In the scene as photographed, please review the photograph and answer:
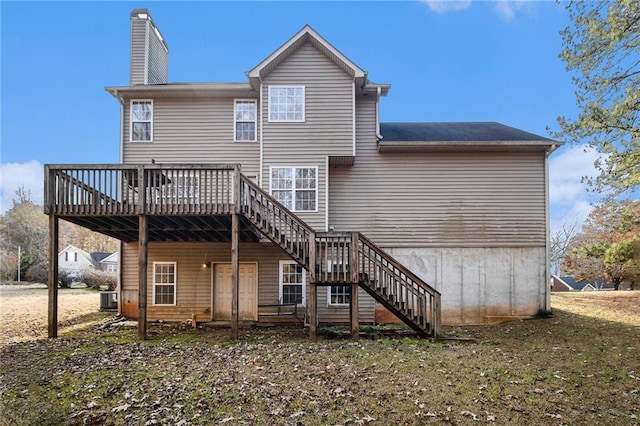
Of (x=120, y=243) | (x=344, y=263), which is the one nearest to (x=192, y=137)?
(x=120, y=243)

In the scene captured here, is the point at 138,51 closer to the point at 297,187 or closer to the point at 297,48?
the point at 297,48

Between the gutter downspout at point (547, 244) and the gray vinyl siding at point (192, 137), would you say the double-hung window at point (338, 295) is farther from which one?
the gutter downspout at point (547, 244)

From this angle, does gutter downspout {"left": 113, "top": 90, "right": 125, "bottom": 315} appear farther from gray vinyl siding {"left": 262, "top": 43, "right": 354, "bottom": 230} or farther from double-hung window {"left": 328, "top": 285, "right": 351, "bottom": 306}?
double-hung window {"left": 328, "top": 285, "right": 351, "bottom": 306}

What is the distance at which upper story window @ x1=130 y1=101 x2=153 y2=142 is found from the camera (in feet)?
46.9

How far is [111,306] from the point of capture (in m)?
17.0

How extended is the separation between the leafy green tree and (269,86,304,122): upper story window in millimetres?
7939

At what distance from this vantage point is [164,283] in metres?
14.3

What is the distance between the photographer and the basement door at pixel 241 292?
46.3 feet

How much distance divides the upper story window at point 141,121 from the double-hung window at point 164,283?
4.71 m

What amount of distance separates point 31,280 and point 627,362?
155 ft

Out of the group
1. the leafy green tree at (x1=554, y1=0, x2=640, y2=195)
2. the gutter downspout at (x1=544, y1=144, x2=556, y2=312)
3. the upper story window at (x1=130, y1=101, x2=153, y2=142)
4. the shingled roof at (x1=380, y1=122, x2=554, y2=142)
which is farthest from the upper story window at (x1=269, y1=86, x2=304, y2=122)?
the gutter downspout at (x1=544, y1=144, x2=556, y2=312)

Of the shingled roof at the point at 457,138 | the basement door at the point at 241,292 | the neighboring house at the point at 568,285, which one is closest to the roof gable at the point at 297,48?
the shingled roof at the point at 457,138

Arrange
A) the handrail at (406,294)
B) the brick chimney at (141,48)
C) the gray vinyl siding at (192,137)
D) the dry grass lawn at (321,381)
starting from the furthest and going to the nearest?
the brick chimney at (141,48)
the gray vinyl siding at (192,137)
the handrail at (406,294)
the dry grass lawn at (321,381)

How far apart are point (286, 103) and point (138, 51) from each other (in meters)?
6.24
